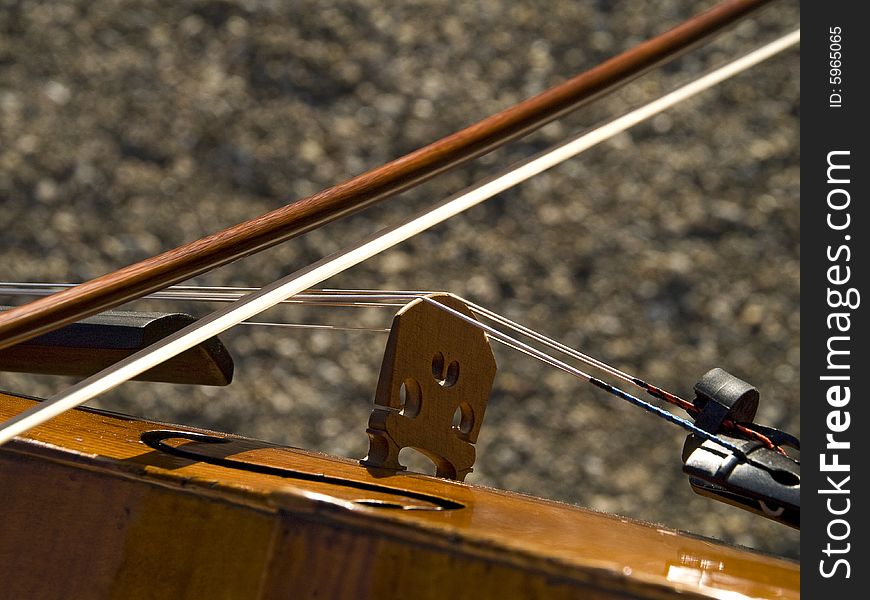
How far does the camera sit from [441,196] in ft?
12.3

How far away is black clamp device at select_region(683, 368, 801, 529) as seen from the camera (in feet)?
1.83

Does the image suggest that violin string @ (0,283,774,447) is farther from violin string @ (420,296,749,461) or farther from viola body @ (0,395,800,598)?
viola body @ (0,395,800,598)

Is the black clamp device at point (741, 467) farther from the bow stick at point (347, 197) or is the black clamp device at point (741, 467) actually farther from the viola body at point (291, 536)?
the bow stick at point (347, 197)

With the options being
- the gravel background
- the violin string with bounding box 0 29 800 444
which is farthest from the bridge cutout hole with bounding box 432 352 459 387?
the gravel background

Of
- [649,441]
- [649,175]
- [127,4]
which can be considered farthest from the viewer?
[127,4]

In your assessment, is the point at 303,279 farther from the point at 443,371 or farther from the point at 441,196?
the point at 441,196

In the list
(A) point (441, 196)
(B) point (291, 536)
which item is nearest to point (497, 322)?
(B) point (291, 536)

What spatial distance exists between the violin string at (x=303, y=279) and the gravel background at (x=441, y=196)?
2.72 metres

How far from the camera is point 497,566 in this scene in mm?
430

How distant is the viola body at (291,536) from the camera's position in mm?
431

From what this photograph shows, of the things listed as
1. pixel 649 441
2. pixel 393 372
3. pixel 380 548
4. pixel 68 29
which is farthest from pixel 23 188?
pixel 380 548

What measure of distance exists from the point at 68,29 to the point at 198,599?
3740 millimetres

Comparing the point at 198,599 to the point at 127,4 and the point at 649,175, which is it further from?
the point at 127,4

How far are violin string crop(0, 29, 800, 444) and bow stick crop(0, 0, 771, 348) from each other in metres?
0.03
